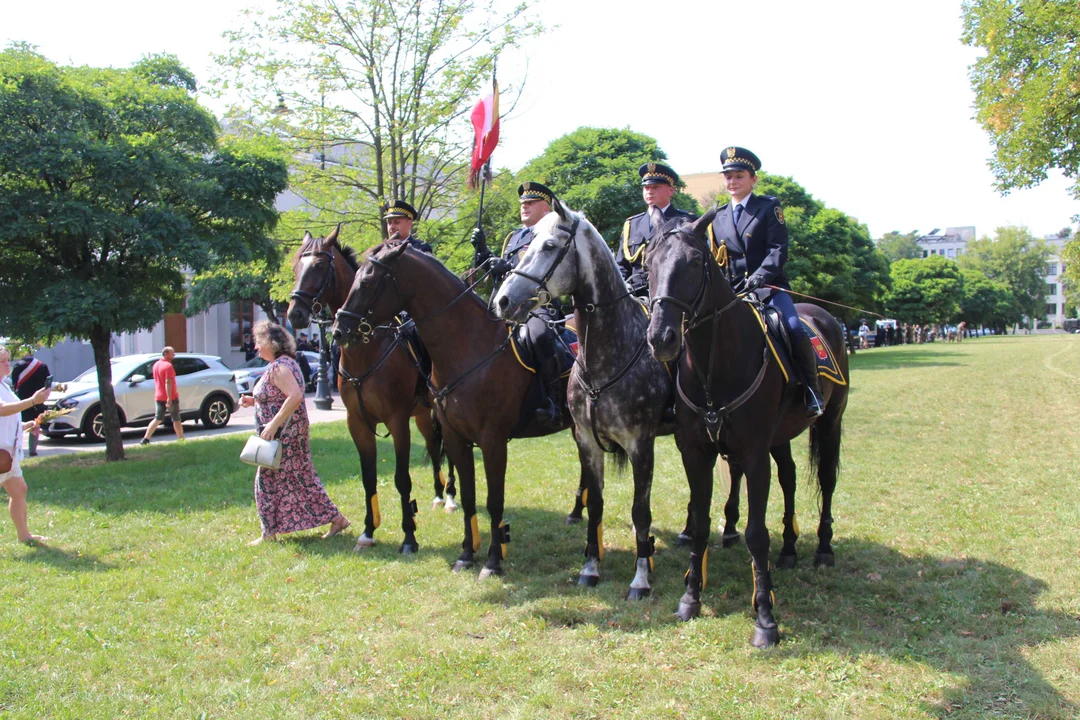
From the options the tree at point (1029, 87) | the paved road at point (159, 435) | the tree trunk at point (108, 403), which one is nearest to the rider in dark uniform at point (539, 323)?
the tree trunk at point (108, 403)

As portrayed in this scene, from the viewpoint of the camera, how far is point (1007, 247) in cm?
11431

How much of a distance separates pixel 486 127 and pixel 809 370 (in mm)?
3893

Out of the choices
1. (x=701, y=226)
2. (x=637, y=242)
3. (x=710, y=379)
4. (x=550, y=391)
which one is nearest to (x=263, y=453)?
(x=550, y=391)

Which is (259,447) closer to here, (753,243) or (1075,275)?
(753,243)

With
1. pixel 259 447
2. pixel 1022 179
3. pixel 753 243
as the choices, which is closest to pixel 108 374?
pixel 259 447

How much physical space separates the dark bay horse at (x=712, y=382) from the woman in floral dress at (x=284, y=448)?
4048mm

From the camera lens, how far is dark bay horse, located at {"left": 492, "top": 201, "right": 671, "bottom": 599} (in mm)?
5621

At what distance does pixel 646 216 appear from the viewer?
22.3 feet

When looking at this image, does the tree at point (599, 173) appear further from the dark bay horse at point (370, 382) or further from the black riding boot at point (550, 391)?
the black riding boot at point (550, 391)

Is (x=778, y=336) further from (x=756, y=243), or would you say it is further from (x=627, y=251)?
(x=627, y=251)

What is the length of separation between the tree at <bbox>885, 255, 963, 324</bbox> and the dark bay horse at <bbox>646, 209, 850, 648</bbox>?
240ft

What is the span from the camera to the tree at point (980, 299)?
306ft

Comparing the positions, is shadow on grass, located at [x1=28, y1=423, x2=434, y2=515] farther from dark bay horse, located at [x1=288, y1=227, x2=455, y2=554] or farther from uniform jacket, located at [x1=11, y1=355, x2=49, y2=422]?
dark bay horse, located at [x1=288, y1=227, x2=455, y2=554]

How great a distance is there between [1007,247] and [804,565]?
128 metres
